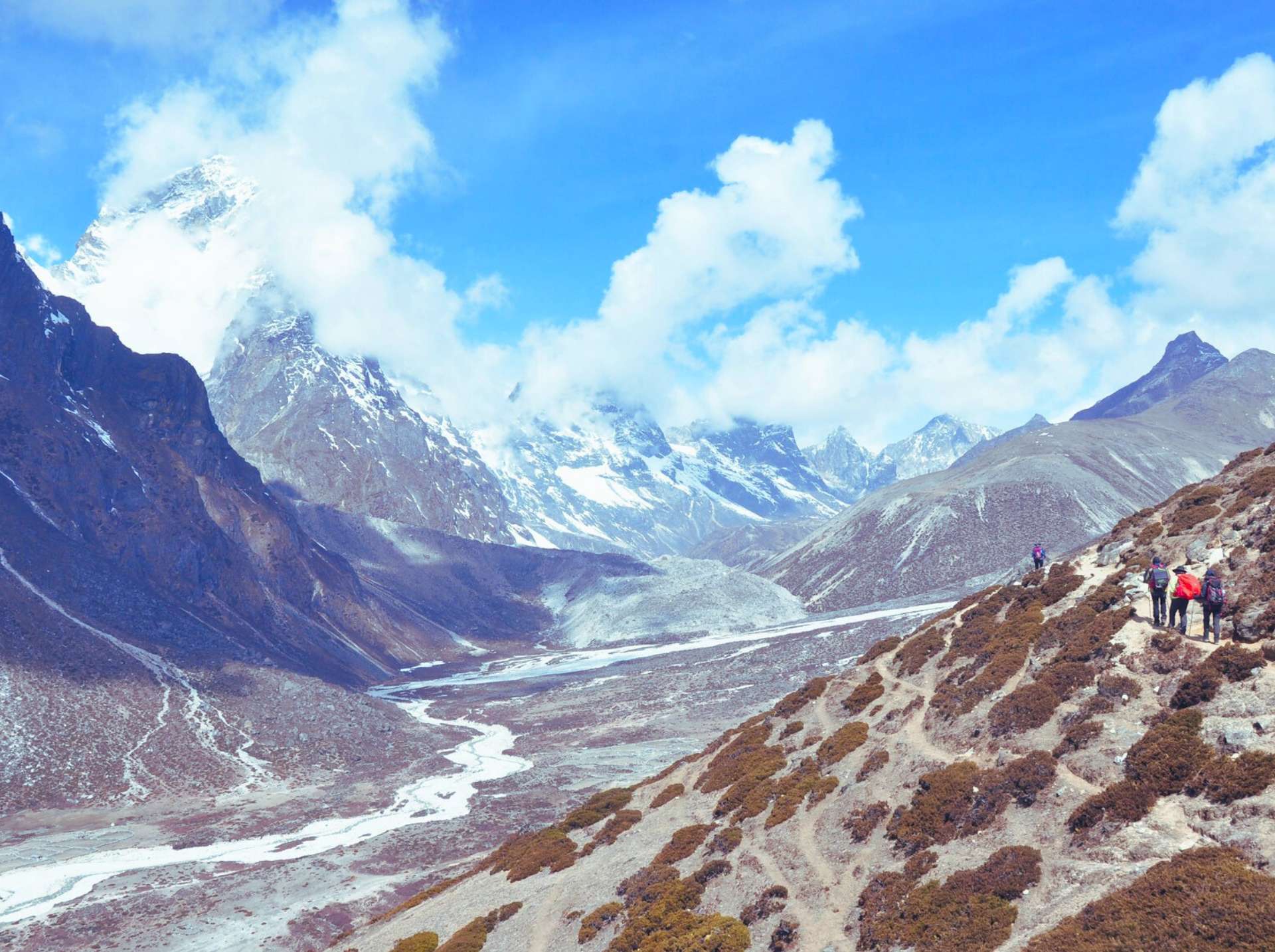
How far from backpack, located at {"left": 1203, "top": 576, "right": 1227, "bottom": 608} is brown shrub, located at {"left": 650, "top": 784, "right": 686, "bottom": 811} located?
20.5 meters

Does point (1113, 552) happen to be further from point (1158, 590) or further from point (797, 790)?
point (797, 790)

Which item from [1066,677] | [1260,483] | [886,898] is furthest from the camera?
[1260,483]

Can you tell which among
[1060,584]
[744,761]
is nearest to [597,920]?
[744,761]

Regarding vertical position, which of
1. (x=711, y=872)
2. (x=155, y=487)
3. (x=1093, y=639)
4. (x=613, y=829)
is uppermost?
(x=155, y=487)

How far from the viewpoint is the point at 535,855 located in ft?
111

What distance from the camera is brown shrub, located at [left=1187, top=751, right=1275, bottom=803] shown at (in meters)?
15.9

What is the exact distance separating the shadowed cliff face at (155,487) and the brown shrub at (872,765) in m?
103

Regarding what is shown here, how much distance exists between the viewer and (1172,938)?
13250 millimetres

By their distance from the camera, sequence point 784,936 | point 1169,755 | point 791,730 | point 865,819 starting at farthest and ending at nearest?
point 791,730, point 865,819, point 784,936, point 1169,755

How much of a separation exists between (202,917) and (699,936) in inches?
1477

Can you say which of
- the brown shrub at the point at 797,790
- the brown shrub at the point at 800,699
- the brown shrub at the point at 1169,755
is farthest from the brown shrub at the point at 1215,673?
the brown shrub at the point at 800,699

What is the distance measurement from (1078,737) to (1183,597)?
5.25 m

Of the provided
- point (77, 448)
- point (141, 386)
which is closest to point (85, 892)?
point (77, 448)

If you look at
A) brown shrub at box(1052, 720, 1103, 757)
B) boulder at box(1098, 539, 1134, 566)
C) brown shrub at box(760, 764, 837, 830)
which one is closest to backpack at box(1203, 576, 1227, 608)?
brown shrub at box(1052, 720, 1103, 757)
